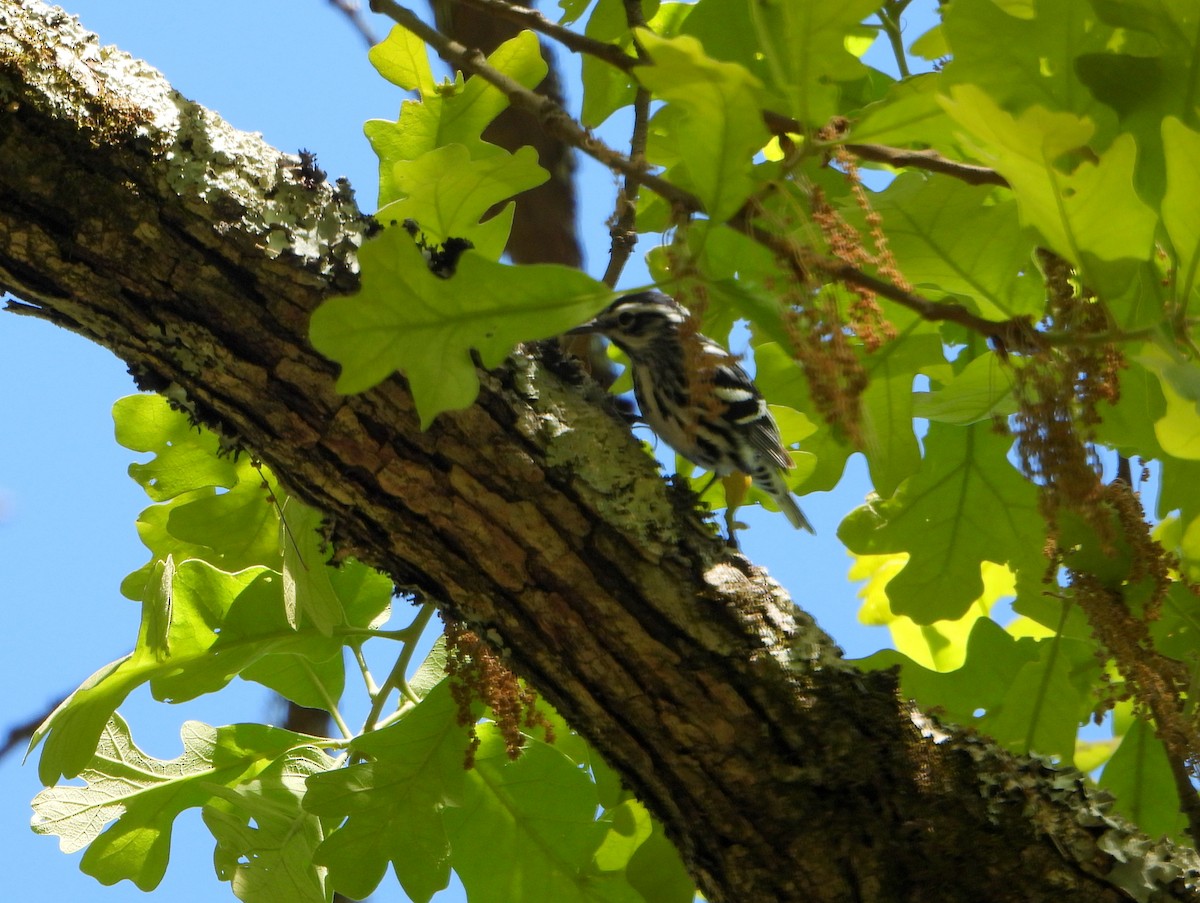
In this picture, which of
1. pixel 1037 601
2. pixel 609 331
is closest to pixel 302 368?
pixel 609 331

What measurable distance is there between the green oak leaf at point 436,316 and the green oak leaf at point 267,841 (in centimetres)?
81

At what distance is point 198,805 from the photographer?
5.58 ft

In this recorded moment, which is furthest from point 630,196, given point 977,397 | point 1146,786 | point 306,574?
point 1146,786

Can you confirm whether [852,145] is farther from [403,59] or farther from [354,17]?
[354,17]

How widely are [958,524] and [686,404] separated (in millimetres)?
516

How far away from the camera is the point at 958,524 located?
1843 millimetres

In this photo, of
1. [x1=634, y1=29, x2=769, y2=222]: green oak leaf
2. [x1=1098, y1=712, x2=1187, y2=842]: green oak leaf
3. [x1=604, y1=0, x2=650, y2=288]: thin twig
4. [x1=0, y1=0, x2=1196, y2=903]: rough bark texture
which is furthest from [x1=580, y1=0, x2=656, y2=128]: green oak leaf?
[x1=1098, y1=712, x2=1187, y2=842]: green oak leaf

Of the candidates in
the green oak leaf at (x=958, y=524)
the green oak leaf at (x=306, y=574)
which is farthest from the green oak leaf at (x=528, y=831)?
the green oak leaf at (x=958, y=524)

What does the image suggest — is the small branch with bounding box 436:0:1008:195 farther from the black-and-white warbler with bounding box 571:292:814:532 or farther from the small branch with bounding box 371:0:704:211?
the black-and-white warbler with bounding box 571:292:814:532

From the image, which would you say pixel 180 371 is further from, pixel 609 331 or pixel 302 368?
pixel 609 331

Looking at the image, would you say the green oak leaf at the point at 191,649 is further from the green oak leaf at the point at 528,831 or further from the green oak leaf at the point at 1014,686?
the green oak leaf at the point at 1014,686

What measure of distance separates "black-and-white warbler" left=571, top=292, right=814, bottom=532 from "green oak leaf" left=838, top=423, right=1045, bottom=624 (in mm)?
224

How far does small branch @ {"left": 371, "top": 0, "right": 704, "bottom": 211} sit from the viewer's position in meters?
1.03

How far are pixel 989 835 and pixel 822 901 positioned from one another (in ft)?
0.70
